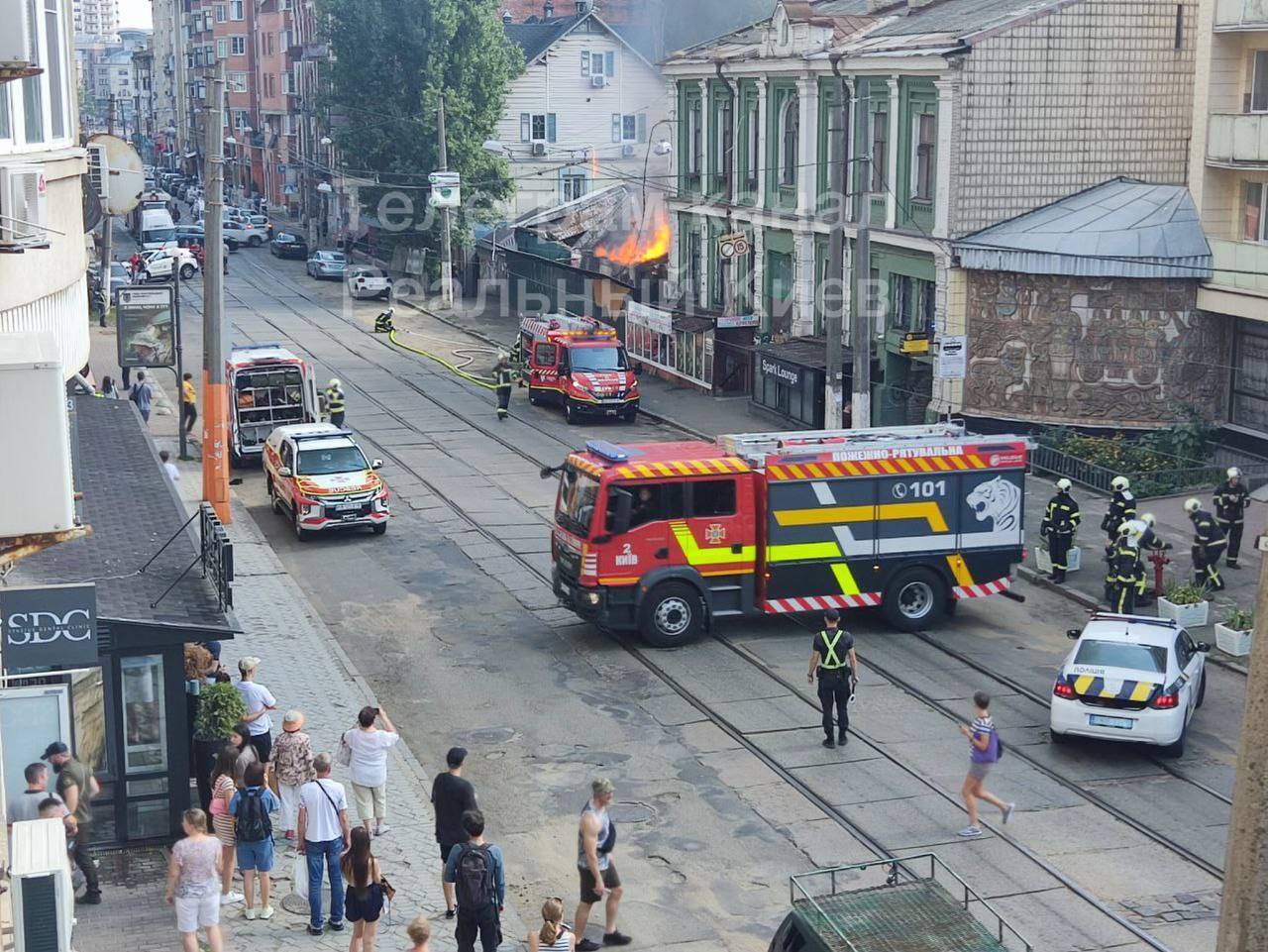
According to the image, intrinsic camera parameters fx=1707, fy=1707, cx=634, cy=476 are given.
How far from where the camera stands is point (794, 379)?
128 feet

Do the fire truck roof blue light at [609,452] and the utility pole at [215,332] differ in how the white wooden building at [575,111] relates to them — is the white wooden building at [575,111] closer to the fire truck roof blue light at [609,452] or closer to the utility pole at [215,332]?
the utility pole at [215,332]

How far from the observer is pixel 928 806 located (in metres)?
17.1

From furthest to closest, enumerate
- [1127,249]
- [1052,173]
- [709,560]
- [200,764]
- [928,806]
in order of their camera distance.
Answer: [1052,173]
[1127,249]
[709,560]
[928,806]
[200,764]

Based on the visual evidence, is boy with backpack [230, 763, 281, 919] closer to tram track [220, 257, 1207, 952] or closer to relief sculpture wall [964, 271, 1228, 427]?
tram track [220, 257, 1207, 952]

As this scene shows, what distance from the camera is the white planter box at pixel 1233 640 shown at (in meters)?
22.4

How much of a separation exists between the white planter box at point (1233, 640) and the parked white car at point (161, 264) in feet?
163

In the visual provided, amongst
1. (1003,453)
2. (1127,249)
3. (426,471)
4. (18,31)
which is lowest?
(426,471)

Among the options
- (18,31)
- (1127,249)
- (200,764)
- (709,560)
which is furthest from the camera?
(1127,249)

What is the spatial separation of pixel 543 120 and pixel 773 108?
104 feet

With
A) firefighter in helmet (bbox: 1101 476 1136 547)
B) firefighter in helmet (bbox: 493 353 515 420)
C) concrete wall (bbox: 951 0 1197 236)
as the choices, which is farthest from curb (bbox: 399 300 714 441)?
firefighter in helmet (bbox: 1101 476 1136 547)

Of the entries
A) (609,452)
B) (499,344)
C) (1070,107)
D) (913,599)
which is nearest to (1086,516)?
(913,599)

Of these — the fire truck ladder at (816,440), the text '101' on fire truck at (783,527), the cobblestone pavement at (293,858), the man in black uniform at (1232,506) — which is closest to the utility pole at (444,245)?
the cobblestone pavement at (293,858)

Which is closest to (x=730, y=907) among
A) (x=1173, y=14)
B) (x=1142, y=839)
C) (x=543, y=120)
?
(x=1142, y=839)

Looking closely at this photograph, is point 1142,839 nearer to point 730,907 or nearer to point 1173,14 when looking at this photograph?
point 730,907
